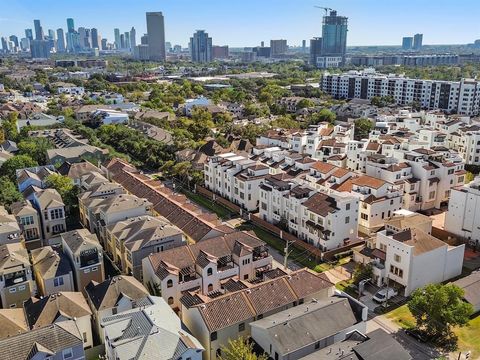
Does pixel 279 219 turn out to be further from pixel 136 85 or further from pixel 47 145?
pixel 136 85

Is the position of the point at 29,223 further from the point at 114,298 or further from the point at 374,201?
the point at 374,201

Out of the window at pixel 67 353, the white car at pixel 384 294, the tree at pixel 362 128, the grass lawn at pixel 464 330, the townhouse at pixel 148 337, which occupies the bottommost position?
the grass lawn at pixel 464 330

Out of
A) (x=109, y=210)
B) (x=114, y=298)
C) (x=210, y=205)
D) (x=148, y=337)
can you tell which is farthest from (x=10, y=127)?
(x=148, y=337)

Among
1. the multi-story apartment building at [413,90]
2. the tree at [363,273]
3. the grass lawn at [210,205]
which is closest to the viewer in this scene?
the tree at [363,273]

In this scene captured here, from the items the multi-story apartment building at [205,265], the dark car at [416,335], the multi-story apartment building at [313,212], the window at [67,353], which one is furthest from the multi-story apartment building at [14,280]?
the dark car at [416,335]

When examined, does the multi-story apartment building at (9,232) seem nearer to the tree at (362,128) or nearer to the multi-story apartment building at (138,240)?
the multi-story apartment building at (138,240)
